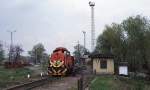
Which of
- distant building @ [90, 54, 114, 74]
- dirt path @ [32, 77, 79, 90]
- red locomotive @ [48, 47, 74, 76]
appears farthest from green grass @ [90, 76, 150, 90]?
distant building @ [90, 54, 114, 74]

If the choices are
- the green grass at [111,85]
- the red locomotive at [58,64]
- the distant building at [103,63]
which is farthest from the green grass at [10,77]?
the distant building at [103,63]

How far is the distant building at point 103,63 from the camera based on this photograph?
57650mm

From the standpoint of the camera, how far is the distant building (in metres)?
57.7

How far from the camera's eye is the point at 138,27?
7538 centimetres

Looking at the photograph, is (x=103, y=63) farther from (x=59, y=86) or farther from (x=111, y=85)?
(x=59, y=86)

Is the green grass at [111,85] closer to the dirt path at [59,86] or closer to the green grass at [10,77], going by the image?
the dirt path at [59,86]

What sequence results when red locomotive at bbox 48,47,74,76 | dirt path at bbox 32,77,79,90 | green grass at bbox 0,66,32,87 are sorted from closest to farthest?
dirt path at bbox 32,77,79,90, green grass at bbox 0,66,32,87, red locomotive at bbox 48,47,74,76

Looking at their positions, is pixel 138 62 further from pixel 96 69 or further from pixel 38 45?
pixel 38 45

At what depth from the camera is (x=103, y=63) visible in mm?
58500

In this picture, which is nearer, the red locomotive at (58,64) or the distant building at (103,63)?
the red locomotive at (58,64)

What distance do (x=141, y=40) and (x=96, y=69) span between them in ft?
59.0

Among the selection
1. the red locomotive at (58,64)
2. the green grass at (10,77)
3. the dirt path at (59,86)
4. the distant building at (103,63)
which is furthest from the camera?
the distant building at (103,63)

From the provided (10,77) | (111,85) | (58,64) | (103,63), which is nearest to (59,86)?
(111,85)

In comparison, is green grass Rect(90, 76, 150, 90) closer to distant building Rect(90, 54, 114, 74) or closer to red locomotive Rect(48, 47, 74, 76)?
red locomotive Rect(48, 47, 74, 76)
